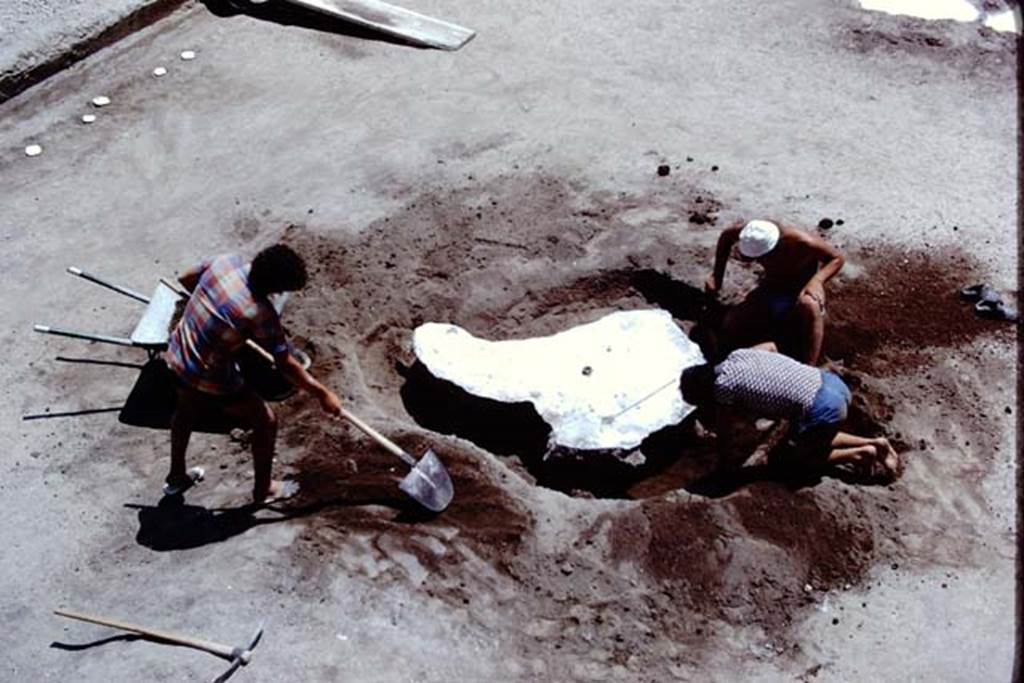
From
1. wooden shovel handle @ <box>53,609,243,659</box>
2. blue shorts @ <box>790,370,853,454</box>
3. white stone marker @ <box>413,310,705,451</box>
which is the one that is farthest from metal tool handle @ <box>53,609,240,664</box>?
blue shorts @ <box>790,370,853,454</box>

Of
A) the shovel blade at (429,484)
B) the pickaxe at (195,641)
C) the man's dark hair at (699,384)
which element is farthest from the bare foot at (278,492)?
the man's dark hair at (699,384)

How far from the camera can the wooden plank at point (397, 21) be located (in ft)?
30.9

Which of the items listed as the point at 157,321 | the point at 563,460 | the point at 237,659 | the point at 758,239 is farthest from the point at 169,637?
the point at 758,239

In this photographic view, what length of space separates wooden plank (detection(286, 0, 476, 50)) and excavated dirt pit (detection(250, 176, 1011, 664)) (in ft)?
6.77

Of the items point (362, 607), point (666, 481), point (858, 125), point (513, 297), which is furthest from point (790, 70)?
point (362, 607)

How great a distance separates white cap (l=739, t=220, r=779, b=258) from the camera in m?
6.29

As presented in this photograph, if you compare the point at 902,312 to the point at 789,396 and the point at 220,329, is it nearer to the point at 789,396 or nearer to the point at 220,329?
the point at 789,396

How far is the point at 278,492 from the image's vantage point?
600cm

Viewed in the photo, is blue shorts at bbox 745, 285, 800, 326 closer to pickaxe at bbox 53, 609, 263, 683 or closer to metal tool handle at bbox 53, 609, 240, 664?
pickaxe at bbox 53, 609, 263, 683


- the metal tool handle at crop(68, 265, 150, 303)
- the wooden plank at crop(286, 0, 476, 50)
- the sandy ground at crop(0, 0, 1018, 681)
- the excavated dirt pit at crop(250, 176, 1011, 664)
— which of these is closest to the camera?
the sandy ground at crop(0, 0, 1018, 681)

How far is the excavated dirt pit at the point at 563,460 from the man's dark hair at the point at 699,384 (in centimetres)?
53

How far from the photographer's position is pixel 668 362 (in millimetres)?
6754

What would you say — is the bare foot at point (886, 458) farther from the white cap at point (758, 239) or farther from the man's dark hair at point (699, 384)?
the white cap at point (758, 239)

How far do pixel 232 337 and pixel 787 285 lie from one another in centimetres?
331
